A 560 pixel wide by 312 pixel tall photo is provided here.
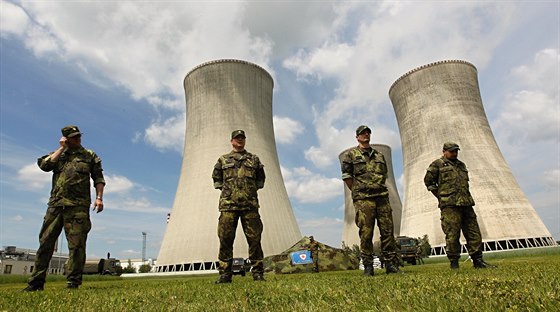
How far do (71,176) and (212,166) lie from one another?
17.5 m

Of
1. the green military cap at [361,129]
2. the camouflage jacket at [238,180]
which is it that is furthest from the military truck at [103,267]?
the green military cap at [361,129]

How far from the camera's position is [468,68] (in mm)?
27328

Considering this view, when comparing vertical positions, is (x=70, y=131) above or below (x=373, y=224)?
above

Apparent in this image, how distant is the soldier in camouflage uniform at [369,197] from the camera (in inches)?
185

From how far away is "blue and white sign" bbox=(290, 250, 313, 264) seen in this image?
10.0 meters

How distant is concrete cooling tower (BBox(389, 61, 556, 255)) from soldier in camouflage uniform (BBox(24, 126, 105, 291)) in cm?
2418

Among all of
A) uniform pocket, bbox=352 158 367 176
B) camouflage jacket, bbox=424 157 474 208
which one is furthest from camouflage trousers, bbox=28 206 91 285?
camouflage jacket, bbox=424 157 474 208

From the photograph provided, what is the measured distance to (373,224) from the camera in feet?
15.6

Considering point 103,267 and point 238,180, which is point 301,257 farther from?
point 103,267

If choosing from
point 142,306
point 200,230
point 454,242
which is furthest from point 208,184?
point 142,306

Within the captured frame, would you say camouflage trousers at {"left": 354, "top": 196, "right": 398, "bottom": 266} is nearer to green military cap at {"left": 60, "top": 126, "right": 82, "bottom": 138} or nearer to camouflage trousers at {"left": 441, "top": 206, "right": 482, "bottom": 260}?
camouflage trousers at {"left": 441, "top": 206, "right": 482, "bottom": 260}

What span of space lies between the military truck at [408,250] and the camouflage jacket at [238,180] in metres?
11.2

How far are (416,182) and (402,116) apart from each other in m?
5.43

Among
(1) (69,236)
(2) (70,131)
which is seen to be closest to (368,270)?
(1) (69,236)
